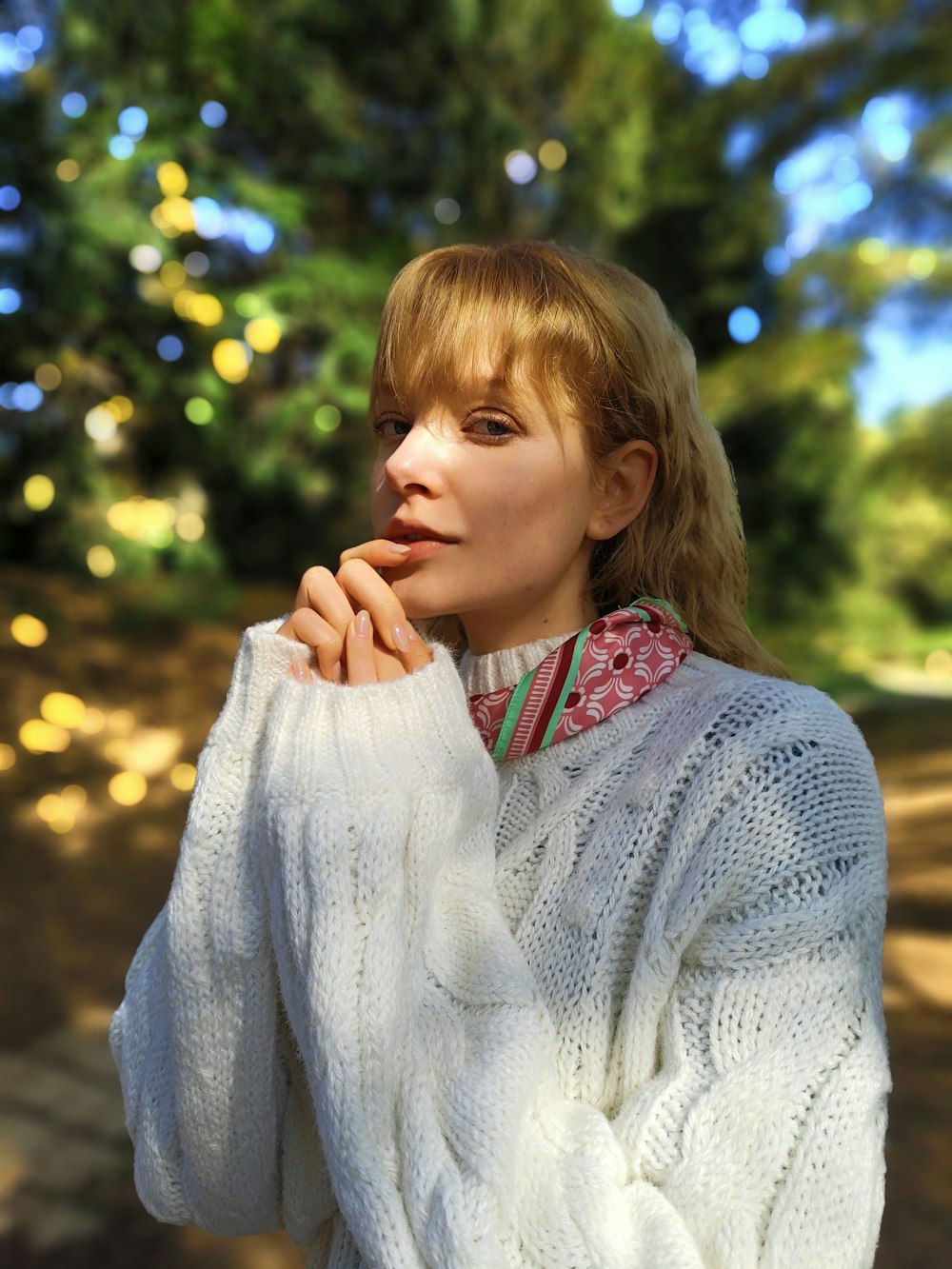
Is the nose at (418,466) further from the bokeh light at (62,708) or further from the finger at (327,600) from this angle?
the bokeh light at (62,708)

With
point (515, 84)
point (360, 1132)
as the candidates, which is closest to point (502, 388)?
point (360, 1132)

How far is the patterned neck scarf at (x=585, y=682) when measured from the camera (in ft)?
4.48

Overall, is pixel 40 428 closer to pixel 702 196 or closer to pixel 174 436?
pixel 174 436

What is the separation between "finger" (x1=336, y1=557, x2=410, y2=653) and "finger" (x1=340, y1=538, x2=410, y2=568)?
0.02 metres

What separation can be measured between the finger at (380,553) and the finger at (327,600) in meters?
0.04

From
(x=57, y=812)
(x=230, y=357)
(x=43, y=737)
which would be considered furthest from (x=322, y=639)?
(x=43, y=737)

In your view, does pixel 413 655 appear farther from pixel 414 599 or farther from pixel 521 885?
pixel 521 885

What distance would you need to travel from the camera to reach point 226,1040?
3.98 feet

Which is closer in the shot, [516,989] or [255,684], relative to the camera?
[516,989]

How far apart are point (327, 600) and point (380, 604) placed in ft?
0.22

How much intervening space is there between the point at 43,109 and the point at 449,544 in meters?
3.41

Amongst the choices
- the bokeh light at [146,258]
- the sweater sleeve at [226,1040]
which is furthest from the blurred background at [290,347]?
the sweater sleeve at [226,1040]

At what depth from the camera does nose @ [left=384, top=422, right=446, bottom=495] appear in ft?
4.34

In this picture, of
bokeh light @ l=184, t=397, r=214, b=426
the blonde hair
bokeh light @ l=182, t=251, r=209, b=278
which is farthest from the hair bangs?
bokeh light @ l=182, t=251, r=209, b=278
